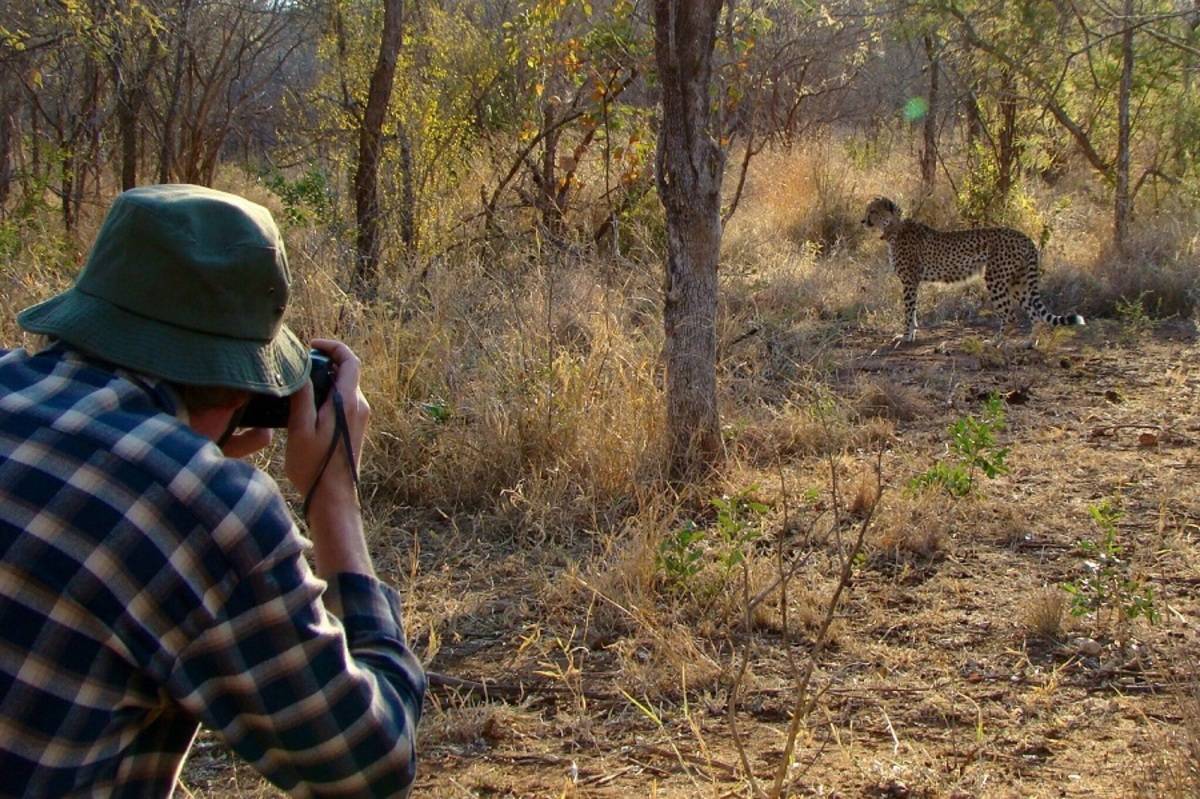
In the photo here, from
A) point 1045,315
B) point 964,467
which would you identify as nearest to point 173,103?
point 1045,315

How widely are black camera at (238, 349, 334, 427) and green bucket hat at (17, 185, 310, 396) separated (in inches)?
4.4

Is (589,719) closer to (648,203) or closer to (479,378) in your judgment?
(479,378)

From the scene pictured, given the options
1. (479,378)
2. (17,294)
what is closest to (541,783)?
(479,378)

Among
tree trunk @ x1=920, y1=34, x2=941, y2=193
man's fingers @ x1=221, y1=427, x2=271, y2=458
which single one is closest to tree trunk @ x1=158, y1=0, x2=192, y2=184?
tree trunk @ x1=920, y1=34, x2=941, y2=193

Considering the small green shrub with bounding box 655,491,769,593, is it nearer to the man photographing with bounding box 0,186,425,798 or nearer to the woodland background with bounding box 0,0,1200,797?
the woodland background with bounding box 0,0,1200,797

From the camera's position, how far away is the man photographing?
1.31 meters

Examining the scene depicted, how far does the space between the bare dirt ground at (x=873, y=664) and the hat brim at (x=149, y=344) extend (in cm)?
140

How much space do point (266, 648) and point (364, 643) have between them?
0.75 feet

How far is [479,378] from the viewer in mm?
5648

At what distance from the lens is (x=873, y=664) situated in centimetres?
362

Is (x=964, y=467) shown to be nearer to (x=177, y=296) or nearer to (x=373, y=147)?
(x=177, y=296)

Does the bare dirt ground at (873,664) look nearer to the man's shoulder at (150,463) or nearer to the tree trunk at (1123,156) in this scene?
the man's shoulder at (150,463)

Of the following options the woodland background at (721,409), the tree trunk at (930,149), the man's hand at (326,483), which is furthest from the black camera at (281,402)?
the tree trunk at (930,149)

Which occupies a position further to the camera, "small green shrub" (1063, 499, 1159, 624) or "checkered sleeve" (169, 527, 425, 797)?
"small green shrub" (1063, 499, 1159, 624)
